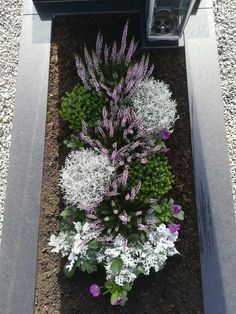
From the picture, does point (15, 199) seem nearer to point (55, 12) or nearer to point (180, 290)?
point (180, 290)

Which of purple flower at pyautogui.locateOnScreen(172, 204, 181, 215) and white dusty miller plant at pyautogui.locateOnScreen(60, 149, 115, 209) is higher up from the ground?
white dusty miller plant at pyautogui.locateOnScreen(60, 149, 115, 209)

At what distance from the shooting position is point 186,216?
2859 millimetres

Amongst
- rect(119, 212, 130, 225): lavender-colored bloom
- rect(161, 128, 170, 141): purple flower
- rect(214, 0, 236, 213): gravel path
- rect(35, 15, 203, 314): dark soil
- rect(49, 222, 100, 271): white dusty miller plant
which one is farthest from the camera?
rect(214, 0, 236, 213): gravel path

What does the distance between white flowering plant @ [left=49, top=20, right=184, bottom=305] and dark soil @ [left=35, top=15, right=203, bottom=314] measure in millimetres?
121

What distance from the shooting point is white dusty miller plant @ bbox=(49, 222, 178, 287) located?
2561mm

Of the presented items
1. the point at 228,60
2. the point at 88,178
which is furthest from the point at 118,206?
the point at 228,60

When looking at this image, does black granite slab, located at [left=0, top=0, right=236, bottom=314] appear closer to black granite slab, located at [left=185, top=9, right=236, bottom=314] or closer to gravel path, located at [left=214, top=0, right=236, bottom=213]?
black granite slab, located at [left=185, top=9, right=236, bottom=314]

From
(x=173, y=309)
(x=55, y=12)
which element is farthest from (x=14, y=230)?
(x=55, y=12)

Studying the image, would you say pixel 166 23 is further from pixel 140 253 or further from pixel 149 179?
pixel 140 253

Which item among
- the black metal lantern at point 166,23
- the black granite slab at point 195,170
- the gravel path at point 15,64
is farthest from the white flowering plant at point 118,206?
the gravel path at point 15,64

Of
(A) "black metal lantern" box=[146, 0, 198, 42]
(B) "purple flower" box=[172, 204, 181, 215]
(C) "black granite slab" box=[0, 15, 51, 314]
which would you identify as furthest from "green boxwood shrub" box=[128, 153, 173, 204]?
(A) "black metal lantern" box=[146, 0, 198, 42]

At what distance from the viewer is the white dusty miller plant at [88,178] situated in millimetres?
2607

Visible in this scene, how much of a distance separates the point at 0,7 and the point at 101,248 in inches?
99.0

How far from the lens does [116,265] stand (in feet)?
8.27
